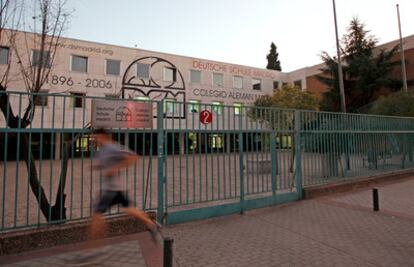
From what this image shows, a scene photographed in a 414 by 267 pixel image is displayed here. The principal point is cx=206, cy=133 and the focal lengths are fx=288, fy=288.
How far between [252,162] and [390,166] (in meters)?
7.50

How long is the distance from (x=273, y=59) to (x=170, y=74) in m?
33.3

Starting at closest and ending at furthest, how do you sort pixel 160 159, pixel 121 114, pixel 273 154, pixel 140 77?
pixel 121 114
pixel 160 159
pixel 273 154
pixel 140 77

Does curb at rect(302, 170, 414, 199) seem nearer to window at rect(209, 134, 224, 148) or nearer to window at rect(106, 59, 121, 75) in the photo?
window at rect(209, 134, 224, 148)

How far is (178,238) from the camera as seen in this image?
509cm

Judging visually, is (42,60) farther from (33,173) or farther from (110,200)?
(110,200)

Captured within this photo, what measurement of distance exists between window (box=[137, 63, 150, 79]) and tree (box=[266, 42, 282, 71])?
34241 mm

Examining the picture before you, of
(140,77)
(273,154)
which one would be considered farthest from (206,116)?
(140,77)

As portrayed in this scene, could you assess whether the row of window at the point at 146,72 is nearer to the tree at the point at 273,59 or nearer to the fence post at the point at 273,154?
the fence post at the point at 273,154

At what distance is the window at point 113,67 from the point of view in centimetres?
2473

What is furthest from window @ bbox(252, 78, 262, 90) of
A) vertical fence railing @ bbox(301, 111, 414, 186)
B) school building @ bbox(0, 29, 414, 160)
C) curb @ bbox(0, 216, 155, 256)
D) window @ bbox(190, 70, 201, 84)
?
curb @ bbox(0, 216, 155, 256)

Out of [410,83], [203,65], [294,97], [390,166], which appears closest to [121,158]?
[390,166]

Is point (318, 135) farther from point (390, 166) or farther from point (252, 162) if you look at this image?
point (390, 166)

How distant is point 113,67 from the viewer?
2498cm

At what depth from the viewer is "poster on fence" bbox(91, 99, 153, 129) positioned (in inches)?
204
